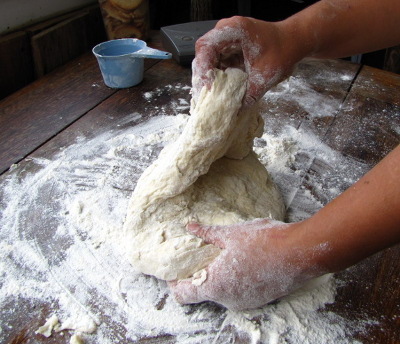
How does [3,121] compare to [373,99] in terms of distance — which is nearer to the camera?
[3,121]

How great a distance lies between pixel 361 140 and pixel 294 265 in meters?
0.94

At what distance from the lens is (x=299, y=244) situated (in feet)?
2.50

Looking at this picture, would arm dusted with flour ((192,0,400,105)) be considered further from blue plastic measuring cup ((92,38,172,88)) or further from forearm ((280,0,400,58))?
blue plastic measuring cup ((92,38,172,88))

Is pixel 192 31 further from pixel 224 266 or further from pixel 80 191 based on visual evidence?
pixel 224 266

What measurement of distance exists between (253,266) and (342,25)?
2.57 feet

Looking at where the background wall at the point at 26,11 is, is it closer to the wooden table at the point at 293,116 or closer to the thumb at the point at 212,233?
the wooden table at the point at 293,116

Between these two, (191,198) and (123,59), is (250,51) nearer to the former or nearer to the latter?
(191,198)

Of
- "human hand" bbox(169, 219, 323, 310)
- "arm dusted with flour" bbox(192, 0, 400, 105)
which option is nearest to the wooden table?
"human hand" bbox(169, 219, 323, 310)

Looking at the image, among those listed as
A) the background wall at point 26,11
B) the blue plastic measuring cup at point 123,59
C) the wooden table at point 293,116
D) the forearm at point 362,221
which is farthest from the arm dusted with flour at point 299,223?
the background wall at point 26,11

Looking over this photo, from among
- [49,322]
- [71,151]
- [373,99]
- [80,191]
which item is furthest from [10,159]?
[373,99]

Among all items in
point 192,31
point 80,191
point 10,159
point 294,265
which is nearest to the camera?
point 294,265

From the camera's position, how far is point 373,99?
1771 mm

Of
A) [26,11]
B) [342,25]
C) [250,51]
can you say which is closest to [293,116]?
[342,25]

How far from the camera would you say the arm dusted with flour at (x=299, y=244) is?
0.67 m
